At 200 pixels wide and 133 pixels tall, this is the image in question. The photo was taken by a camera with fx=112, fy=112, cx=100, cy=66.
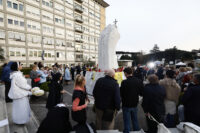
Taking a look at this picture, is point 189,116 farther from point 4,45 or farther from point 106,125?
point 4,45

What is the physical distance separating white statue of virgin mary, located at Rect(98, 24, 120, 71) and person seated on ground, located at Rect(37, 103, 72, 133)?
16.7 ft

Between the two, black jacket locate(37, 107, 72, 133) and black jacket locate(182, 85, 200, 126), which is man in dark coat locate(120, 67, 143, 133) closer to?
black jacket locate(182, 85, 200, 126)

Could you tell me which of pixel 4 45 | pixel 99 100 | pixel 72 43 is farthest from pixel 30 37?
pixel 99 100

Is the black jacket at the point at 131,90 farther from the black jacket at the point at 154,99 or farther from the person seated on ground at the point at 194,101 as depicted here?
the person seated on ground at the point at 194,101

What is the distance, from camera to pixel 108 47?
7.12m

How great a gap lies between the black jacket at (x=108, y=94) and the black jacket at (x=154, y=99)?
31.2 inches

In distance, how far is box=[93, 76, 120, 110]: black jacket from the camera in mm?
2829

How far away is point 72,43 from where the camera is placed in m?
37.1

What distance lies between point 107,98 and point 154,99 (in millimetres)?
1195

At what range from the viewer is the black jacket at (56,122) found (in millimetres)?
2029

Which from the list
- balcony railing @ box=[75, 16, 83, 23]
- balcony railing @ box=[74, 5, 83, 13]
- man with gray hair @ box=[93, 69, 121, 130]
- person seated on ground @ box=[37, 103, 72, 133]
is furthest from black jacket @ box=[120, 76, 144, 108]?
balcony railing @ box=[74, 5, 83, 13]

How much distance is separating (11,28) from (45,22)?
7903 mm

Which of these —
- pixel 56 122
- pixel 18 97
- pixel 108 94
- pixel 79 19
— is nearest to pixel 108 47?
pixel 108 94

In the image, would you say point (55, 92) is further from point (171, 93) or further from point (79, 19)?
point (79, 19)
